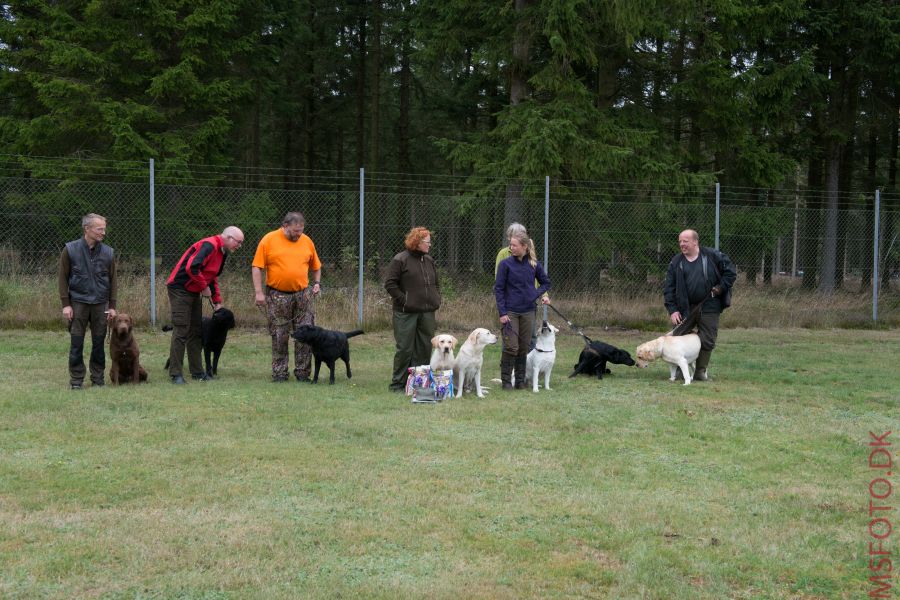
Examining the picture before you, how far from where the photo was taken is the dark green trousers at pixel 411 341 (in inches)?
327

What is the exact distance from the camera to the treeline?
50.9 feet

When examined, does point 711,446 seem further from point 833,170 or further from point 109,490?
point 833,170

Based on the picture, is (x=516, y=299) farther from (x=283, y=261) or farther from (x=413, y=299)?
(x=283, y=261)

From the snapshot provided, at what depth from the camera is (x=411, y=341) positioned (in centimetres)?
832

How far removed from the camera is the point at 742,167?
1831 cm

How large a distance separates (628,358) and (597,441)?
3.72 meters

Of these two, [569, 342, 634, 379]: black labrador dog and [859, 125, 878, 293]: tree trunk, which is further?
[859, 125, 878, 293]: tree trunk

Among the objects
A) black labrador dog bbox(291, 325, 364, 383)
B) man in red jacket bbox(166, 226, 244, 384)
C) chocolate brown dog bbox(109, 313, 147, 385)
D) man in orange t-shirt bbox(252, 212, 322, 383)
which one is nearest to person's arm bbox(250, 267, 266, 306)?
man in orange t-shirt bbox(252, 212, 322, 383)

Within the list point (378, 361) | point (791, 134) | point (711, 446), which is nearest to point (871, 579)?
point (711, 446)

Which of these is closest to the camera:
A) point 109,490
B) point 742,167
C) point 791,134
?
point 109,490

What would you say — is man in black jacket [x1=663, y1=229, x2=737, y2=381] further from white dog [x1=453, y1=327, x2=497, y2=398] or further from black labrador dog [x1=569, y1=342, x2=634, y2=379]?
white dog [x1=453, y1=327, x2=497, y2=398]

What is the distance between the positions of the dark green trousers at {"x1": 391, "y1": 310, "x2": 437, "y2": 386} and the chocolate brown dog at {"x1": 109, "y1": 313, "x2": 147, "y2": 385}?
8.76ft

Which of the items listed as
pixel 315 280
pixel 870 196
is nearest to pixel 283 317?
pixel 315 280

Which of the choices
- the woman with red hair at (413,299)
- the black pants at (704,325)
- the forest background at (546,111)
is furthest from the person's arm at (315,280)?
the forest background at (546,111)
